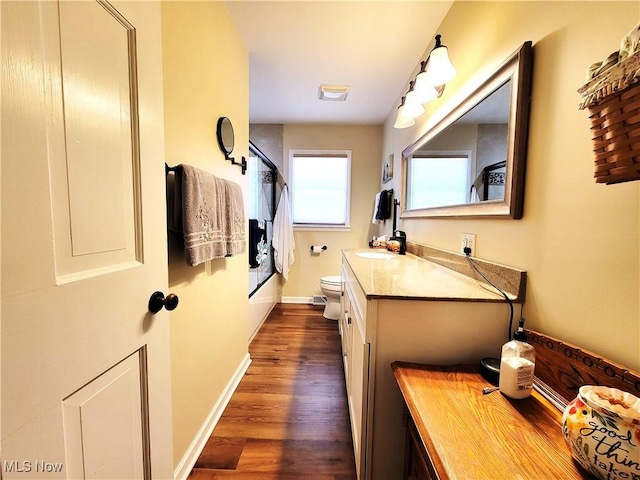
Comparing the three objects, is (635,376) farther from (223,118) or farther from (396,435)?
(223,118)

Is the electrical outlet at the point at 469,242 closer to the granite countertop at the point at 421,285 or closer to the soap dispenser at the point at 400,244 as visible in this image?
the granite countertop at the point at 421,285

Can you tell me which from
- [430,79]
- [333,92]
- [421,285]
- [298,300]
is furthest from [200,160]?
[298,300]

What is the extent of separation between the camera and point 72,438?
486 millimetres

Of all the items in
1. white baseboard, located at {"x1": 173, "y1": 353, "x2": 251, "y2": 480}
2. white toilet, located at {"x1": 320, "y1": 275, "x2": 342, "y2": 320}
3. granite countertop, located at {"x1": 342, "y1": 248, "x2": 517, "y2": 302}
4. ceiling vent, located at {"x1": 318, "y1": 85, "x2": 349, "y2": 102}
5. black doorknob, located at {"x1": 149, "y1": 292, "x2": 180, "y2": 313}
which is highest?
ceiling vent, located at {"x1": 318, "y1": 85, "x2": 349, "y2": 102}

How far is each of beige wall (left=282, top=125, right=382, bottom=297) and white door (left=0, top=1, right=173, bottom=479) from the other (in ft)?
8.91

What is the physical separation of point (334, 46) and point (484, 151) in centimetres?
134

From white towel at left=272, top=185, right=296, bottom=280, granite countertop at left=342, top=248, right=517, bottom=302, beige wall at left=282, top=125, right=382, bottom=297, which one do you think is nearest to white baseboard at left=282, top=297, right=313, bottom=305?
beige wall at left=282, top=125, right=382, bottom=297

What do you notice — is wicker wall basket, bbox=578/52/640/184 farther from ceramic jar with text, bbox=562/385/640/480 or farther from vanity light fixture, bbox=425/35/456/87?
vanity light fixture, bbox=425/35/456/87

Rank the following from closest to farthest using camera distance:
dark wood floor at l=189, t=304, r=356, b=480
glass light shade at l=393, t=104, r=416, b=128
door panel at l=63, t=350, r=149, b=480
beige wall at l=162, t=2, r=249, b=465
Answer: door panel at l=63, t=350, r=149, b=480 < beige wall at l=162, t=2, r=249, b=465 < dark wood floor at l=189, t=304, r=356, b=480 < glass light shade at l=393, t=104, r=416, b=128

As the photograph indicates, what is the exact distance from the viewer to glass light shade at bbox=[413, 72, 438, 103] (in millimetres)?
1446

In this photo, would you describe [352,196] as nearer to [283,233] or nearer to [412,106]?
[283,233]

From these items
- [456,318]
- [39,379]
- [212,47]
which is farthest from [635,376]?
[212,47]

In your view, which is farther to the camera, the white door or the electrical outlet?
the electrical outlet

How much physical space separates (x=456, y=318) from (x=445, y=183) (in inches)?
37.2
